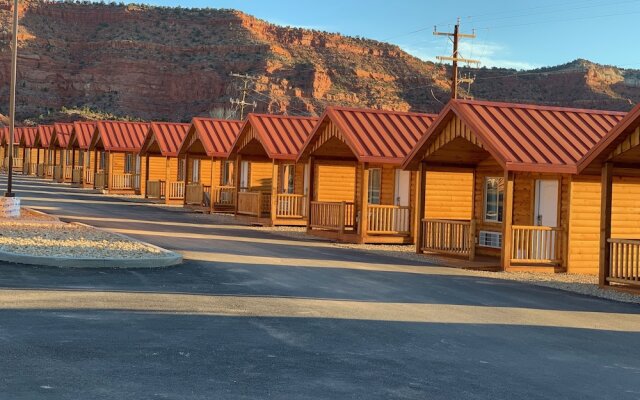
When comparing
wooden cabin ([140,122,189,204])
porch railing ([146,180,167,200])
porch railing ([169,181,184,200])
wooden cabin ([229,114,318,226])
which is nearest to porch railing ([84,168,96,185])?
wooden cabin ([140,122,189,204])

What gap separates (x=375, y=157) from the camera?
2472 centimetres

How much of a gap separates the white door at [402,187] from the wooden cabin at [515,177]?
3.49 m

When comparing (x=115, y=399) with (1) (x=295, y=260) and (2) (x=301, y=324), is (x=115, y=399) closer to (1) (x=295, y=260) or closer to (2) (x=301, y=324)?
(2) (x=301, y=324)

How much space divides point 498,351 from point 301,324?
2438 millimetres

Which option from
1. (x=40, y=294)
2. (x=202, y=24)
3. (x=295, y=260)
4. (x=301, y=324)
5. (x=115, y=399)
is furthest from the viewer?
(x=202, y=24)

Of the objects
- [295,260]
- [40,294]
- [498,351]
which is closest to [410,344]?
[498,351]

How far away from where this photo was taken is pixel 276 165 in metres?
31.5

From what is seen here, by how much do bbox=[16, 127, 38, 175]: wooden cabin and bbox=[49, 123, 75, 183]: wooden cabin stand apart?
290 inches

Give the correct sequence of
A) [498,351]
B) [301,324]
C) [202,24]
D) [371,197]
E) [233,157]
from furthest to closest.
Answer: [202,24] < [233,157] < [371,197] < [301,324] < [498,351]

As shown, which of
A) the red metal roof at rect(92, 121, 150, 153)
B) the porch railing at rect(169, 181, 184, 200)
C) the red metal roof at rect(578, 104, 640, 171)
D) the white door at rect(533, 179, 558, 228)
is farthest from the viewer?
the red metal roof at rect(92, 121, 150, 153)

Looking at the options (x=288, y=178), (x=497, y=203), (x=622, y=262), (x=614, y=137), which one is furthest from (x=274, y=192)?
(x=614, y=137)

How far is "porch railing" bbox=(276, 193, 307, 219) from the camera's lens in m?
31.9

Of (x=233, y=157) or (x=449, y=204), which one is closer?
(x=449, y=204)

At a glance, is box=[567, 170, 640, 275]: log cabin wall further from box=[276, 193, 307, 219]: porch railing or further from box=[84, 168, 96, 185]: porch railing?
box=[84, 168, 96, 185]: porch railing
